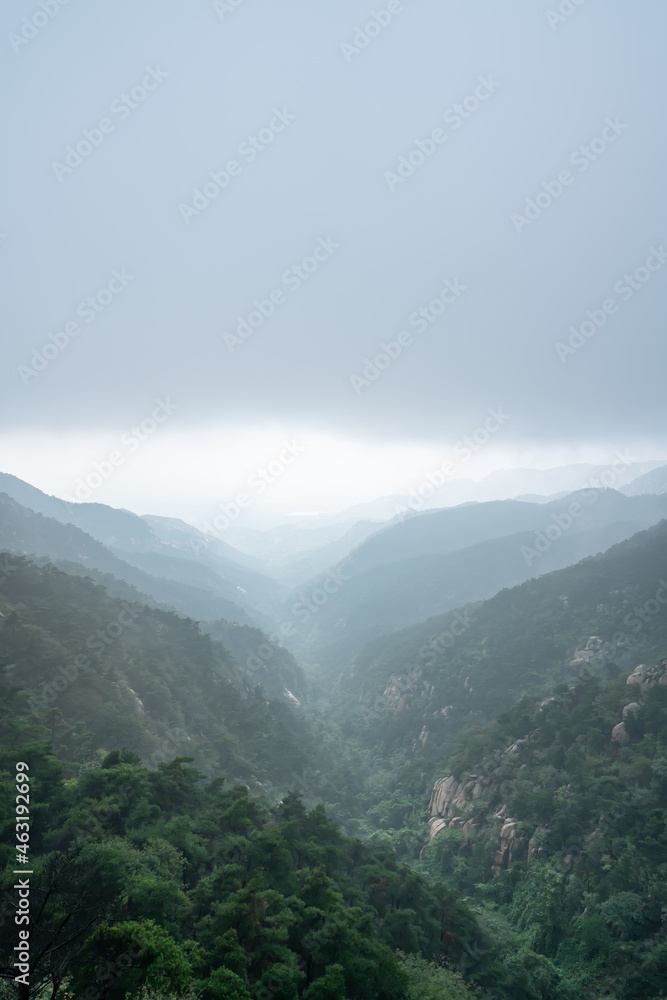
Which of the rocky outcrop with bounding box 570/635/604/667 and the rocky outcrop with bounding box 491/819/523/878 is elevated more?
the rocky outcrop with bounding box 570/635/604/667

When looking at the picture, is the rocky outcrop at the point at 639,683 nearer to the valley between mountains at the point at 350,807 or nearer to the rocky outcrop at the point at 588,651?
the valley between mountains at the point at 350,807

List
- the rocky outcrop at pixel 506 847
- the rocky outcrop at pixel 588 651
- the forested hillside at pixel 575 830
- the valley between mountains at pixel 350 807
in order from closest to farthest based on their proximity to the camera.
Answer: the valley between mountains at pixel 350 807 < the forested hillside at pixel 575 830 < the rocky outcrop at pixel 506 847 < the rocky outcrop at pixel 588 651

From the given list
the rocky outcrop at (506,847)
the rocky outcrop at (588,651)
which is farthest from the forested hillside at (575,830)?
the rocky outcrop at (588,651)

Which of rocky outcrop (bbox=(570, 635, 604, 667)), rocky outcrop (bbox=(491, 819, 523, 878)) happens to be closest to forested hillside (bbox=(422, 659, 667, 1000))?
rocky outcrop (bbox=(491, 819, 523, 878))

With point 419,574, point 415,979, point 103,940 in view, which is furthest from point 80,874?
point 419,574

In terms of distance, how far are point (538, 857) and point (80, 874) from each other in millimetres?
31148

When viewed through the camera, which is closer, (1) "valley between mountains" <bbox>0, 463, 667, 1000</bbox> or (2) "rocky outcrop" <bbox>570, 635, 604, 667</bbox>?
(1) "valley between mountains" <bbox>0, 463, 667, 1000</bbox>

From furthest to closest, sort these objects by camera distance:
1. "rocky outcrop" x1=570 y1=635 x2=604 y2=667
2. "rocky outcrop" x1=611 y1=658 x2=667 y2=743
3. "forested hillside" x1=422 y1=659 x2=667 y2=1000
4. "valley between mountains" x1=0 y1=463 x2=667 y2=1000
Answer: "rocky outcrop" x1=570 y1=635 x2=604 y2=667 < "rocky outcrop" x1=611 y1=658 x2=667 y2=743 < "forested hillside" x1=422 y1=659 x2=667 y2=1000 < "valley between mountains" x1=0 y1=463 x2=667 y2=1000

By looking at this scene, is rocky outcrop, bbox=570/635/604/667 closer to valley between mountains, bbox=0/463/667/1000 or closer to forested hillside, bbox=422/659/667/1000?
valley between mountains, bbox=0/463/667/1000

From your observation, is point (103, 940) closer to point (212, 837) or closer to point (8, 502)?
point (212, 837)

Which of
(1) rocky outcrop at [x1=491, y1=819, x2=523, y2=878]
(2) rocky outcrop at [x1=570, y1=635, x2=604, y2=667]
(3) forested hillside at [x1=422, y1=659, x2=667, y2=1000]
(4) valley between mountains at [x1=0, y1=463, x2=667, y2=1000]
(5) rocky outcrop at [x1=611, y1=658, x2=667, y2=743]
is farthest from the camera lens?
(2) rocky outcrop at [x1=570, y1=635, x2=604, y2=667]

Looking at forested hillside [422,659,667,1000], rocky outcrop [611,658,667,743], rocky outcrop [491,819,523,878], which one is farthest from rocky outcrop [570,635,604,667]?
rocky outcrop [491,819,523,878]

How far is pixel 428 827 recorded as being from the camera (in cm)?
4475

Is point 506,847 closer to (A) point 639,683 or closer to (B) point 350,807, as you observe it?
(A) point 639,683
